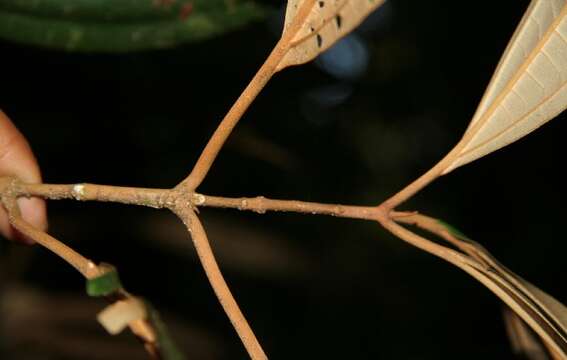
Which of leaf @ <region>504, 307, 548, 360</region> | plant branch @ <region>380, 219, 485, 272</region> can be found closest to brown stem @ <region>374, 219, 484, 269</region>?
plant branch @ <region>380, 219, 485, 272</region>

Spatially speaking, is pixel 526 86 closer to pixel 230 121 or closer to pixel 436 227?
pixel 436 227

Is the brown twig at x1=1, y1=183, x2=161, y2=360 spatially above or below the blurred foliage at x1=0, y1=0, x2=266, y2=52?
below

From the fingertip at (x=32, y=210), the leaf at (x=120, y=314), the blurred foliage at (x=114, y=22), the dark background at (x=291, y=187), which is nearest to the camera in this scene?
the leaf at (x=120, y=314)

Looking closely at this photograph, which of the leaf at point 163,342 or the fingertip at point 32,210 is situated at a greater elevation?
the fingertip at point 32,210

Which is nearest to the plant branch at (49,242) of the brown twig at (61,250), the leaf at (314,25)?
the brown twig at (61,250)

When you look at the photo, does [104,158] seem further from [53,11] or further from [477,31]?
[477,31]

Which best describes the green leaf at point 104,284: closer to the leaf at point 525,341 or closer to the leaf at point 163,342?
the leaf at point 163,342

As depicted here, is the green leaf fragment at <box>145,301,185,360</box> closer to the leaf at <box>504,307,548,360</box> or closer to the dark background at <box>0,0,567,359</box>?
the leaf at <box>504,307,548,360</box>

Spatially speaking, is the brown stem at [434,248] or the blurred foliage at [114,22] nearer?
the brown stem at [434,248]
